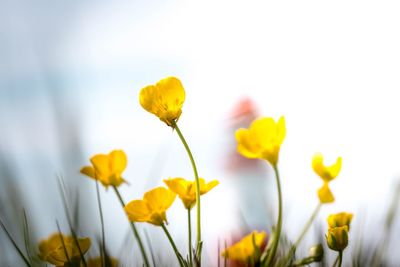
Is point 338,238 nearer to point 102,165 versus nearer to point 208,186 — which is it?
point 208,186

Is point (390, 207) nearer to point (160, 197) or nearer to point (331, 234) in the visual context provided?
point (331, 234)

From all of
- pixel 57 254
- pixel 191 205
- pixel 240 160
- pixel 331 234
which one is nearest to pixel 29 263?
pixel 57 254

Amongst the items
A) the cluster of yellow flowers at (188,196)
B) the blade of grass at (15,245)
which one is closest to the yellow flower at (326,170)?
the cluster of yellow flowers at (188,196)

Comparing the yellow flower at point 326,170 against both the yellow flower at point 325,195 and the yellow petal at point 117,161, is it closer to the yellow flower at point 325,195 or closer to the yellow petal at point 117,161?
the yellow flower at point 325,195

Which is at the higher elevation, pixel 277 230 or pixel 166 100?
pixel 166 100

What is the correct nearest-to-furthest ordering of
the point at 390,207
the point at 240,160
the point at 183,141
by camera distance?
1. the point at 183,141
2. the point at 390,207
3. the point at 240,160

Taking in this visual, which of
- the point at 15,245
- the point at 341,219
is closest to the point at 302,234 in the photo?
the point at 341,219
